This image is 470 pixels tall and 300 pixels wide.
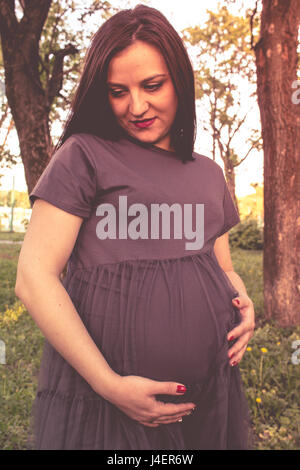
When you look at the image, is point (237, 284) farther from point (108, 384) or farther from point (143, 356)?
point (108, 384)

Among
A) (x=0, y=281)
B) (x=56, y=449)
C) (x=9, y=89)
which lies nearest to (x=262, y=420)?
(x=56, y=449)

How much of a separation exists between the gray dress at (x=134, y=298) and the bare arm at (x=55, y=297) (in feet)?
0.23

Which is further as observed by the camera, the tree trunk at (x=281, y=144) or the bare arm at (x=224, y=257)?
the tree trunk at (x=281, y=144)

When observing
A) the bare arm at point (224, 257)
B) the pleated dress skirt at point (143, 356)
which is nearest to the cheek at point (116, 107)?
the pleated dress skirt at point (143, 356)

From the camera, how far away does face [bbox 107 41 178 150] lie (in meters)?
1.20

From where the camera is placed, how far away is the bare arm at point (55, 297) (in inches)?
41.3

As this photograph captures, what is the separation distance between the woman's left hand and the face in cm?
61

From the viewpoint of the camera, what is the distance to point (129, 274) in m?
1.17

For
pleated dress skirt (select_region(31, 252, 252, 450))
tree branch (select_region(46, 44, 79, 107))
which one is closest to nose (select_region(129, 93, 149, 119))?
pleated dress skirt (select_region(31, 252, 252, 450))

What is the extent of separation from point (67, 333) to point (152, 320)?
24 centimetres

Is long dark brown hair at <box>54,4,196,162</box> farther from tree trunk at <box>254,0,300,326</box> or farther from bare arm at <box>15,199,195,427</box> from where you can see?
tree trunk at <box>254,0,300,326</box>

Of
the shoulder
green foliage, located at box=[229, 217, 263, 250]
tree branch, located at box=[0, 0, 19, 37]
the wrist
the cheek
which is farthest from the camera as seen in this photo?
green foliage, located at box=[229, 217, 263, 250]

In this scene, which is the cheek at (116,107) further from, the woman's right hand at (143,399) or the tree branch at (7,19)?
the tree branch at (7,19)

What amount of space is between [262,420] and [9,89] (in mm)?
4246
